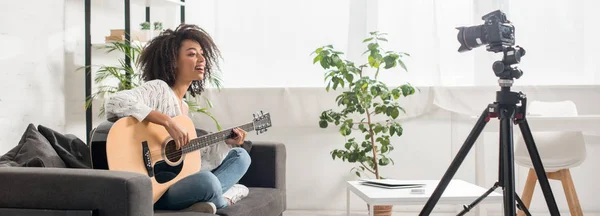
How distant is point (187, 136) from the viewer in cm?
239

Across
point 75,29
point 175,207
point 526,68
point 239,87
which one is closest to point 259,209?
point 175,207

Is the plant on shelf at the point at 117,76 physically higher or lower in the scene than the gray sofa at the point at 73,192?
higher

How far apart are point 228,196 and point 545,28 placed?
2441 mm

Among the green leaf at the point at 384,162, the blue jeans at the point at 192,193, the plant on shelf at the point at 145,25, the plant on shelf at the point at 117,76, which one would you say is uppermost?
the plant on shelf at the point at 145,25

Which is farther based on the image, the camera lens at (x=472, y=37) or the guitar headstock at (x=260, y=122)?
the guitar headstock at (x=260, y=122)

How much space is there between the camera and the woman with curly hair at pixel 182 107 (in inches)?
90.0

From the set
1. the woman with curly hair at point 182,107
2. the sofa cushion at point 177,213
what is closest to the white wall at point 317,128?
the woman with curly hair at point 182,107

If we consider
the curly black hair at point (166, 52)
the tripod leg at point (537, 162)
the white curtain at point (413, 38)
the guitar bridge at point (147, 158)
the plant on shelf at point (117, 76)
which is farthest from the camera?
the white curtain at point (413, 38)

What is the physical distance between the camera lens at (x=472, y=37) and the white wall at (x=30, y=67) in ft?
6.39

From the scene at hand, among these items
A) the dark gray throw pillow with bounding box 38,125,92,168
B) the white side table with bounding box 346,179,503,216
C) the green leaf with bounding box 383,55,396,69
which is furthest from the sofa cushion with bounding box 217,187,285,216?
the green leaf with bounding box 383,55,396,69

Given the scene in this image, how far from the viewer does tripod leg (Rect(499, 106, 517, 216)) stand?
6.49ft

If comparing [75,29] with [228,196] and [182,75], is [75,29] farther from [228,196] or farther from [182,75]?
[228,196]

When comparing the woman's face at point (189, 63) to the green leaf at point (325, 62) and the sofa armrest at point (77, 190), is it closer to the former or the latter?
the sofa armrest at point (77, 190)

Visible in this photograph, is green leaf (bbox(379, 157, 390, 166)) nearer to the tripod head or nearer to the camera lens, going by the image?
the camera lens
